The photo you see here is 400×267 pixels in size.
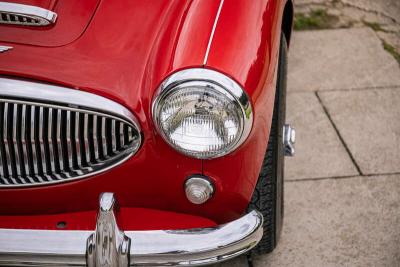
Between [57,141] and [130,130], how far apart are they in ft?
0.79

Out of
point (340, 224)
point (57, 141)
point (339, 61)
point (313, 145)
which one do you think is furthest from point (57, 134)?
point (339, 61)

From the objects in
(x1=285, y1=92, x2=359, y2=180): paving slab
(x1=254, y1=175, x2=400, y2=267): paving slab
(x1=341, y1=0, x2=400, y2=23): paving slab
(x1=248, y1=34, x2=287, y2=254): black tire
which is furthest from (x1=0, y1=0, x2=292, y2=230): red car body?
(x1=341, y1=0, x2=400, y2=23): paving slab

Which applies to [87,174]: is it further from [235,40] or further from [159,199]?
[235,40]

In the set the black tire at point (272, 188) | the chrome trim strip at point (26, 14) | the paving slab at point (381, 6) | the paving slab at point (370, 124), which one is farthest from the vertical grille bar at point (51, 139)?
the paving slab at point (381, 6)

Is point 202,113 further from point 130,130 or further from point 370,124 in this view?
point 370,124

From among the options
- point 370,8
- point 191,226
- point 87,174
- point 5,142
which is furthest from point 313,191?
point 370,8

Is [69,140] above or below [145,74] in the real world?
below

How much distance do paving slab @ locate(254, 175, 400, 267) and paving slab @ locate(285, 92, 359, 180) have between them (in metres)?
0.08

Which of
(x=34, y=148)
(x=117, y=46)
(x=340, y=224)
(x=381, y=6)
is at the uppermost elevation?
(x=117, y=46)

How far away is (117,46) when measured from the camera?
1988 millimetres

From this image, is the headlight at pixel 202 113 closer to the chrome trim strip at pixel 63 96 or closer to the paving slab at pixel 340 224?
the chrome trim strip at pixel 63 96

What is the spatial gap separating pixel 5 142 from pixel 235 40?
0.83 metres

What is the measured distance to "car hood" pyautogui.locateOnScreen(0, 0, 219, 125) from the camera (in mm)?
1879

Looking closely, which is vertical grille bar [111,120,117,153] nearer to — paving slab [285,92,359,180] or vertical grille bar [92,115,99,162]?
vertical grille bar [92,115,99,162]
